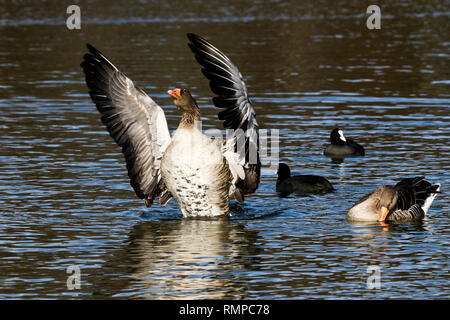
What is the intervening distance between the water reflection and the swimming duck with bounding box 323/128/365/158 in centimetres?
584

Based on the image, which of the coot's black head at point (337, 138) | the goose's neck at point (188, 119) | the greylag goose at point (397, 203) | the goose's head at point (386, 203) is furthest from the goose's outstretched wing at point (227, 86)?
the coot's black head at point (337, 138)

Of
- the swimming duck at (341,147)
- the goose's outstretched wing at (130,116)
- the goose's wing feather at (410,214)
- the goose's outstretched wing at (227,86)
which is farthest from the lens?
the swimming duck at (341,147)

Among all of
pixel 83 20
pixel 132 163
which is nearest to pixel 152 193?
pixel 132 163

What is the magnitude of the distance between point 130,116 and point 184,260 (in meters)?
3.26

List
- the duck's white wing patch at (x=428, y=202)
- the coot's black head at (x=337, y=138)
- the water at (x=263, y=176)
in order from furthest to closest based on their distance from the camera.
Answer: the coot's black head at (x=337, y=138), the duck's white wing patch at (x=428, y=202), the water at (x=263, y=176)

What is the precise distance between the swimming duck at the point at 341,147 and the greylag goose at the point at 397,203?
4.53 m

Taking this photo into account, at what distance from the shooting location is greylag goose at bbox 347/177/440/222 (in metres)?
15.5

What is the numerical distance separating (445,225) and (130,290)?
5.67m

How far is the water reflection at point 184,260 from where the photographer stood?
1190 cm

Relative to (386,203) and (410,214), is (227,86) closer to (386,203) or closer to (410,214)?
(386,203)

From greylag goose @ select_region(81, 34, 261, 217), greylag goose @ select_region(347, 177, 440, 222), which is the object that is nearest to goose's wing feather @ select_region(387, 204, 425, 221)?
greylag goose @ select_region(347, 177, 440, 222)

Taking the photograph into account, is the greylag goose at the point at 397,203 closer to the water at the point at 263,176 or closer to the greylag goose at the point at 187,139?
the water at the point at 263,176

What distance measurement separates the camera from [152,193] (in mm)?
16641
